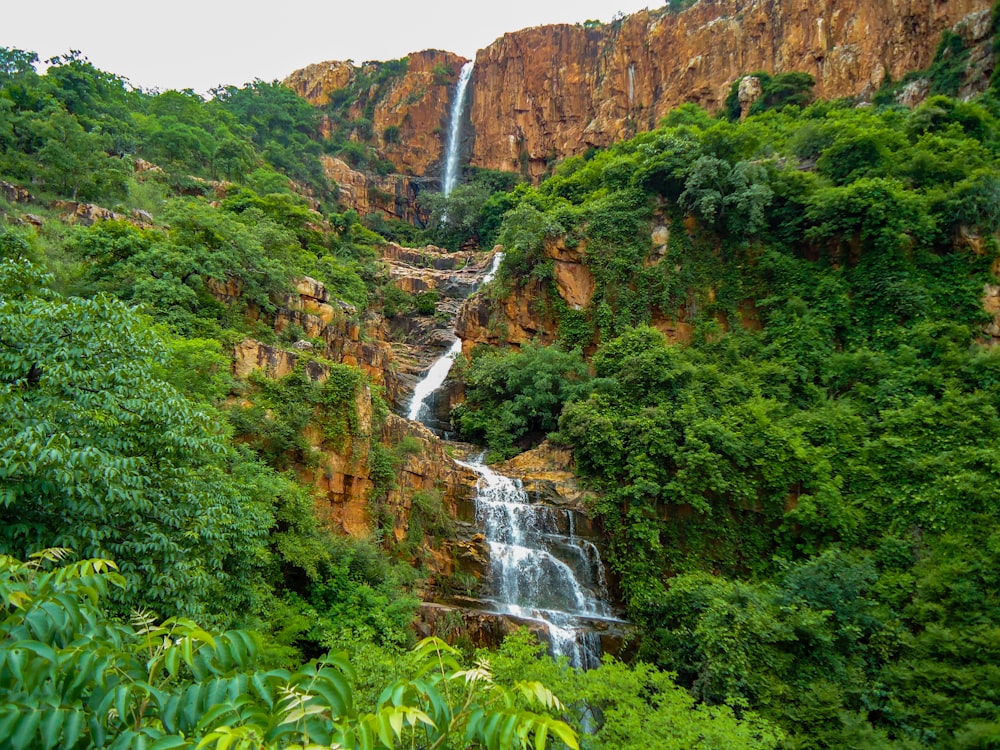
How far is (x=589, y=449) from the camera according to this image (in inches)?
607

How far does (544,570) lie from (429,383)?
40.7 ft

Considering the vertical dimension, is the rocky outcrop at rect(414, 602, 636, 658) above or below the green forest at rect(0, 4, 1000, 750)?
below

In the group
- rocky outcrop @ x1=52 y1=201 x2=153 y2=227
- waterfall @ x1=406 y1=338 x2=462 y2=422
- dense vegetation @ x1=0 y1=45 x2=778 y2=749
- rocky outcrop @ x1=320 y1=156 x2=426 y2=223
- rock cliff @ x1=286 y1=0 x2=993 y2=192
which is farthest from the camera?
rocky outcrop @ x1=320 y1=156 x2=426 y2=223

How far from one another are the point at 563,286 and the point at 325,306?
9.42 metres

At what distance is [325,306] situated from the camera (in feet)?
57.6

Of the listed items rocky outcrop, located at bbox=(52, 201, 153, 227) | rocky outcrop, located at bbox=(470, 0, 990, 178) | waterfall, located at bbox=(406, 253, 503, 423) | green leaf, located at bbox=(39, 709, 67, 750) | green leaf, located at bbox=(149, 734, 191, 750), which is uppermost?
rocky outcrop, located at bbox=(470, 0, 990, 178)

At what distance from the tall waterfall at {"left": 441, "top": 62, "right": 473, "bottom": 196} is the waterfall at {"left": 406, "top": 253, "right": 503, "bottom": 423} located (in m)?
29.7

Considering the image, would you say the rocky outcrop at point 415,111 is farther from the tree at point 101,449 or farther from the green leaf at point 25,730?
the green leaf at point 25,730

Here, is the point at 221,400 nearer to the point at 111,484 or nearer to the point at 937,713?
the point at 111,484

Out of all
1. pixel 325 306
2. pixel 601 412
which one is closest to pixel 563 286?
pixel 601 412

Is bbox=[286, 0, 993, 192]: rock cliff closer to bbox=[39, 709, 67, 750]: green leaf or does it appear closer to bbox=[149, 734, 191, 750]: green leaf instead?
bbox=[149, 734, 191, 750]: green leaf

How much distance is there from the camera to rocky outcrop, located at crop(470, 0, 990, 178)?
2858 cm

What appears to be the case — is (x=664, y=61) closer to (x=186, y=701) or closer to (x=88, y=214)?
(x=88, y=214)

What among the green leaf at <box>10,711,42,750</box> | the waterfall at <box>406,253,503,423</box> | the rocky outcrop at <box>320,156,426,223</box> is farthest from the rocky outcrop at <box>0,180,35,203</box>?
the rocky outcrop at <box>320,156,426,223</box>
